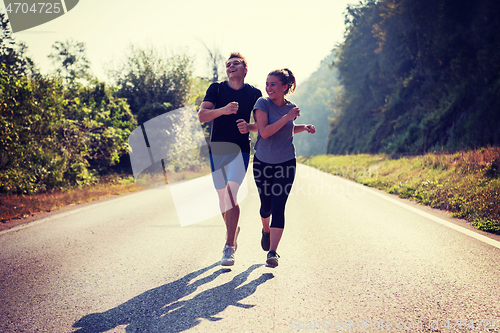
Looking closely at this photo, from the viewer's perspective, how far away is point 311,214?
22.0 feet

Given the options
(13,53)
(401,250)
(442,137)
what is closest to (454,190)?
(401,250)

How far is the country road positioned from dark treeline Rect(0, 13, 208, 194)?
4.43 meters

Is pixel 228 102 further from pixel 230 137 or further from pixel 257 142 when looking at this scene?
pixel 257 142

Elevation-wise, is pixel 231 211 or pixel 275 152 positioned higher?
pixel 275 152

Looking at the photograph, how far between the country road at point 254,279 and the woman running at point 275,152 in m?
0.63

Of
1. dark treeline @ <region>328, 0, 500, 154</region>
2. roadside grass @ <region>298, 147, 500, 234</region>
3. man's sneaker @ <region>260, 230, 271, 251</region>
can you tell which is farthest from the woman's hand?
dark treeline @ <region>328, 0, 500, 154</region>

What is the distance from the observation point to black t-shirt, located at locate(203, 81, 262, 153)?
11.9 ft

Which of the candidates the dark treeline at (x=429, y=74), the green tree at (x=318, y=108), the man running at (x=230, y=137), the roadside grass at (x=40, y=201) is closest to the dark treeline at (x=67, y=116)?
the roadside grass at (x=40, y=201)

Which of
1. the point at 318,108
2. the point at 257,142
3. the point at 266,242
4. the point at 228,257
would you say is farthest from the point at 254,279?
the point at 318,108

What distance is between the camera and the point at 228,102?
11.9 feet

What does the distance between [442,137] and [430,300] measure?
18092mm

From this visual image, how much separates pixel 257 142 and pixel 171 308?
1.87 meters

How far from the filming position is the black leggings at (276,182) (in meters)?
3.47

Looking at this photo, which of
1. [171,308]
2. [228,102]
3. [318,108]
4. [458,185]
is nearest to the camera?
[171,308]
